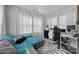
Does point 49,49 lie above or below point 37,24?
Answer: below

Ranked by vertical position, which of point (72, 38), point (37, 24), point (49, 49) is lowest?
point (49, 49)

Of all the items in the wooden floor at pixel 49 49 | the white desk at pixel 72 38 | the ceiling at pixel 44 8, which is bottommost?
the wooden floor at pixel 49 49

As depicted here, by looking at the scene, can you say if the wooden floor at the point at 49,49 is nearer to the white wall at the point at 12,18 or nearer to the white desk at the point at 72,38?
the white desk at the point at 72,38

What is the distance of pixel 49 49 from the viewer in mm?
1442

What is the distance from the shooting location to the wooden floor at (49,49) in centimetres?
144

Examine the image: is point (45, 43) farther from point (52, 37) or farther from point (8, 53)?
point (8, 53)

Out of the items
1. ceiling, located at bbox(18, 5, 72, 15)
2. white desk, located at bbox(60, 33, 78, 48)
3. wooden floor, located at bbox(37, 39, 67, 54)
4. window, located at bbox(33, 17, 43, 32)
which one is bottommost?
wooden floor, located at bbox(37, 39, 67, 54)

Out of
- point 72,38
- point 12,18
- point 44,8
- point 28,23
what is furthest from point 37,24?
point 72,38

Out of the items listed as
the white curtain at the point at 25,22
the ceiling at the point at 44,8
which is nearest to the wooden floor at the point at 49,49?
the white curtain at the point at 25,22

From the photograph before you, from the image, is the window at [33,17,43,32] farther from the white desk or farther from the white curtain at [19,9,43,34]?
the white desk

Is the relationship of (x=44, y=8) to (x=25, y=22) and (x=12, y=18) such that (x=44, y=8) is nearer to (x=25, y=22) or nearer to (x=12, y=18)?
(x=25, y=22)

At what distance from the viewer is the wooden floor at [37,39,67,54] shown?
144 centimetres

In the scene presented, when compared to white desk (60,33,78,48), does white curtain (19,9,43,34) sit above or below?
above

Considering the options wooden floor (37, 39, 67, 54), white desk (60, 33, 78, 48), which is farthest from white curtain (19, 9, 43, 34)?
white desk (60, 33, 78, 48)
